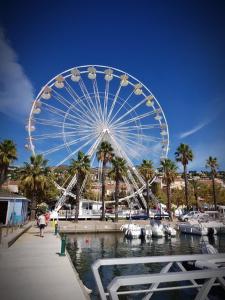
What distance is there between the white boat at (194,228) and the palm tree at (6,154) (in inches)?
1205

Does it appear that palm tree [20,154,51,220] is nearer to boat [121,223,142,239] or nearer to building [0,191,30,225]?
building [0,191,30,225]

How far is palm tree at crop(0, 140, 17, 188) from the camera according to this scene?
1843 inches

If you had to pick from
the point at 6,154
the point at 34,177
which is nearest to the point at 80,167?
the point at 34,177

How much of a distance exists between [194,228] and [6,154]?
32745 mm

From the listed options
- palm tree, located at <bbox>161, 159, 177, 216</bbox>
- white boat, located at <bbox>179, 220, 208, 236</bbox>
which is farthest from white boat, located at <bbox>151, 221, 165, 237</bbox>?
palm tree, located at <bbox>161, 159, 177, 216</bbox>

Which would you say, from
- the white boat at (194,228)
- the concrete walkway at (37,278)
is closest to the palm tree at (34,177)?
the white boat at (194,228)

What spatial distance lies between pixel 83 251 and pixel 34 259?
47.5 ft

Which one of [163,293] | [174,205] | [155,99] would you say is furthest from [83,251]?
[174,205]

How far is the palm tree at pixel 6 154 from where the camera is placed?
4681cm

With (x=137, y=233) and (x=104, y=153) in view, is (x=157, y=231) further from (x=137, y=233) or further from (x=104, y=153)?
(x=104, y=153)

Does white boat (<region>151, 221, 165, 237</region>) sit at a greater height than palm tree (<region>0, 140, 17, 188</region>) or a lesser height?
lesser

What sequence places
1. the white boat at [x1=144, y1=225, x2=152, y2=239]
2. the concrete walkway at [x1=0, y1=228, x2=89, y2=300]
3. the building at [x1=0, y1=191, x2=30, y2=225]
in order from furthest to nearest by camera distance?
the white boat at [x1=144, y1=225, x2=152, y2=239], the building at [x1=0, y1=191, x2=30, y2=225], the concrete walkway at [x1=0, y1=228, x2=89, y2=300]

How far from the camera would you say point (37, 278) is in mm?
9859

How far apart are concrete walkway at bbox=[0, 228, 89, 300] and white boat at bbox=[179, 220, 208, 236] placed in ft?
110
